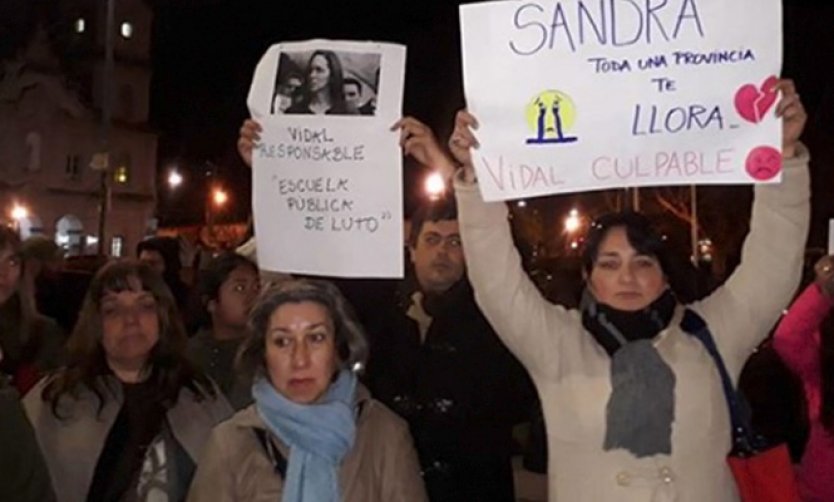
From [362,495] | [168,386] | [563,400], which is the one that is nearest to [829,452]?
[563,400]

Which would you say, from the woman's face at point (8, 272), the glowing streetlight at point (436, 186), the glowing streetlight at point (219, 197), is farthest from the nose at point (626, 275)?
the glowing streetlight at point (219, 197)

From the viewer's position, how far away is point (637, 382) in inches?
134

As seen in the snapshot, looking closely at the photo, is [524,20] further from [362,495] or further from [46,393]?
[46,393]

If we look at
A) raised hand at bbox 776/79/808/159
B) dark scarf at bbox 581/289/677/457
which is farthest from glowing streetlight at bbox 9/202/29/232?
raised hand at bbox 776/79/808/159

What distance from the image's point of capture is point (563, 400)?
11.5 feet

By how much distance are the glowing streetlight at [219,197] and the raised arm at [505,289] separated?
4022cm

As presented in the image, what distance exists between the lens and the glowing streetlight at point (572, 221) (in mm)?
30708

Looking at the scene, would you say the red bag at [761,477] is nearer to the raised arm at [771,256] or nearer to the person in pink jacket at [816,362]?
the raised arm at [771,256]

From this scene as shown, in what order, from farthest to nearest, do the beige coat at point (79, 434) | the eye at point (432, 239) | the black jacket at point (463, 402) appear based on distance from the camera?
the eye at point (432, 239)
the black jacket at point (463, 402)
the beige coat at point (79, 434)

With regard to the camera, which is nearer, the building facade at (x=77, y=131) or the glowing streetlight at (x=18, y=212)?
the glowing streetlight at (x=18, y=212)

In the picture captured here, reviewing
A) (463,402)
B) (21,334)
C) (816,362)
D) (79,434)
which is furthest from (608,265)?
(21,334)

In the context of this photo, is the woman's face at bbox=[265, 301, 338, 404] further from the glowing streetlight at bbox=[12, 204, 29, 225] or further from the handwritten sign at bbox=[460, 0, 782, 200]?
the glowing streetlight at bbox=[12, 204, 29, 225]

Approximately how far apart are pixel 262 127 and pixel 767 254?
6.26 feet

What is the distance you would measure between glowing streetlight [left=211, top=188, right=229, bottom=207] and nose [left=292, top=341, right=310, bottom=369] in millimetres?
40258
